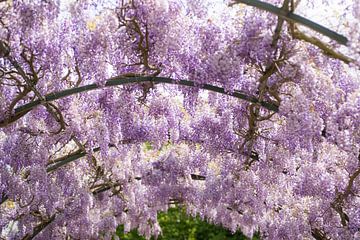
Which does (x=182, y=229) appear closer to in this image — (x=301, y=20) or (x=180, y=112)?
(x=180, y=112)

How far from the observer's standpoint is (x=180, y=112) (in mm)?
7516

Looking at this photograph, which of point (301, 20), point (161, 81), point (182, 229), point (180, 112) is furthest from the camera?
point (182, 229)

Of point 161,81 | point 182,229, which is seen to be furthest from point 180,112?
point 182,229

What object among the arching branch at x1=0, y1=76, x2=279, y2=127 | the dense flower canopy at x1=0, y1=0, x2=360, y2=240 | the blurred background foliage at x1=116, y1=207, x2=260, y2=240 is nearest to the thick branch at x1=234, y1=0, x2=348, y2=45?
the dense flower canopy at x1=0, y1=0, x2=360, y2=240

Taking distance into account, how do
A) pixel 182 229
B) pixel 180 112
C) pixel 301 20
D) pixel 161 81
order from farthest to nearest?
pixel 182 229 → pixel 180 112 → pixel 161 81 → pixel 301 20

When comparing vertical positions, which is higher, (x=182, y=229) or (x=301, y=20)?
(x=301, y=20)

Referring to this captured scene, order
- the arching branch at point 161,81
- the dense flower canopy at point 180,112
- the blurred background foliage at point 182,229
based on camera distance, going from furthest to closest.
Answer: the blurred background foliage at point 182,229, the arching branch at point 161,81, the dense flower canopy at point 180,112

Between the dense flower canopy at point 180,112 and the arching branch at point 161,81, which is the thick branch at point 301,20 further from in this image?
the arching branch at point 161,81

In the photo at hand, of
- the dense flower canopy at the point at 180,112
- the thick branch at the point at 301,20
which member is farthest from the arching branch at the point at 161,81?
→ the thick branch at the point at 301,20

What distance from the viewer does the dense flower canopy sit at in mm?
4992

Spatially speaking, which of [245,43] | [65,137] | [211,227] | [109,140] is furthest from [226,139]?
[211,227]

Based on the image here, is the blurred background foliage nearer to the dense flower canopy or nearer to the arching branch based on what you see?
the dense flower canopy

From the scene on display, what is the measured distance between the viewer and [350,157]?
18.1 ft

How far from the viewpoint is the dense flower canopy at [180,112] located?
4.99 metres
